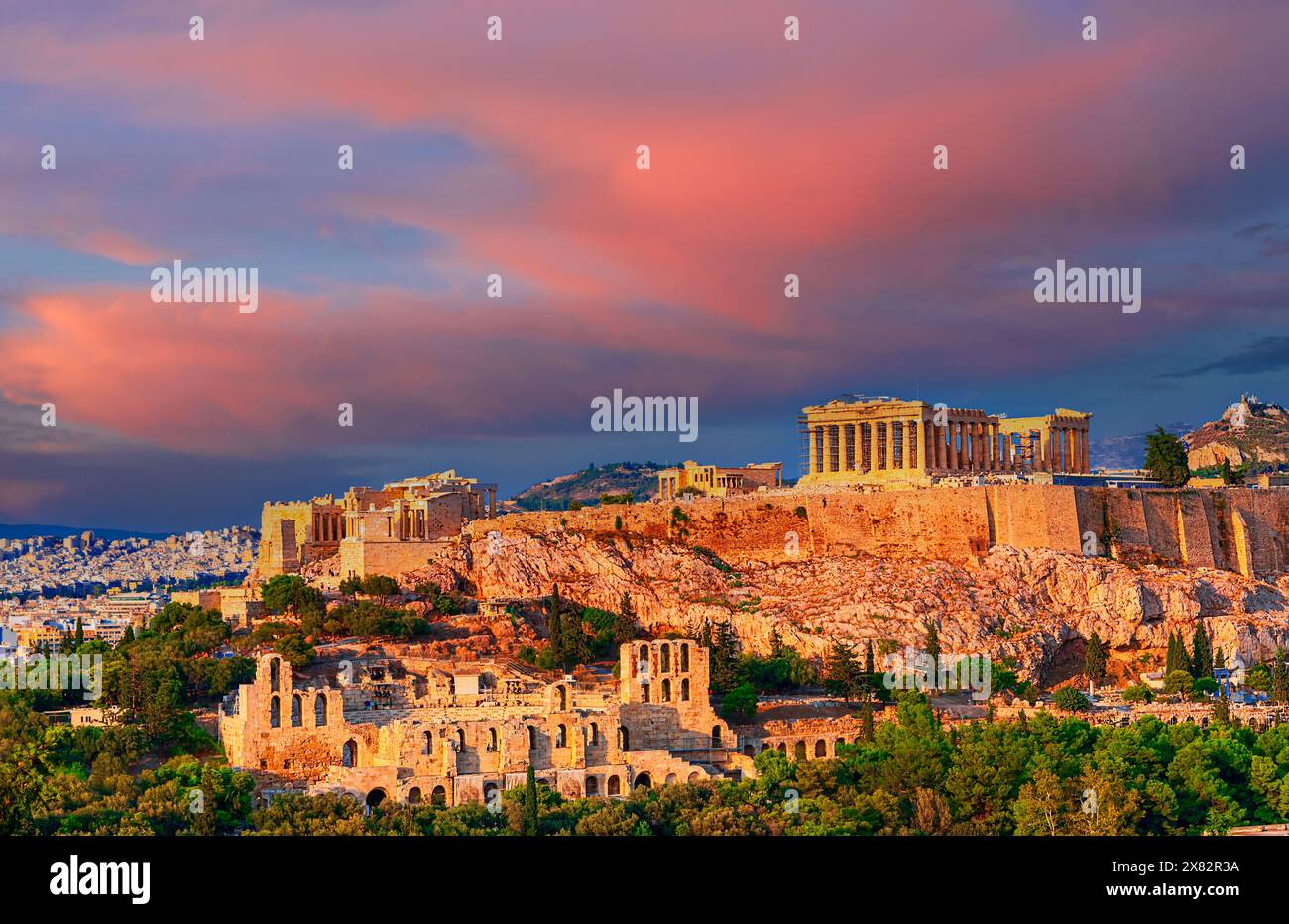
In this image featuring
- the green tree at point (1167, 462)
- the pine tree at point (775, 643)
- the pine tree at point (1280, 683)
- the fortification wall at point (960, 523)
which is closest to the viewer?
the pine tree at point (1280, 683)

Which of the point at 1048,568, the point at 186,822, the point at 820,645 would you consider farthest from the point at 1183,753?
the point at 186,822

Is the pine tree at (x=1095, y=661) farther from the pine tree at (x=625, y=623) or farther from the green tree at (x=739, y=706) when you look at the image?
the pine tree at (x=625, y=623)

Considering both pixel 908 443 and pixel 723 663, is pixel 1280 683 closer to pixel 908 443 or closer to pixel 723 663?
pixel 723 663

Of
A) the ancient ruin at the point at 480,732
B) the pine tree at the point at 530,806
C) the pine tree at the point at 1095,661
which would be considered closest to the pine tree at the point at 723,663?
the ancient ruin at the point at 480,732

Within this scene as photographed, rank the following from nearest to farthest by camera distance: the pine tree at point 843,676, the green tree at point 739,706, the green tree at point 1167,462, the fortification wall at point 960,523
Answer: the green tree at point 739,706 → the pine tree at point 843,676 → the fortification wall at point 960,523 → the green tree at point 1167,462

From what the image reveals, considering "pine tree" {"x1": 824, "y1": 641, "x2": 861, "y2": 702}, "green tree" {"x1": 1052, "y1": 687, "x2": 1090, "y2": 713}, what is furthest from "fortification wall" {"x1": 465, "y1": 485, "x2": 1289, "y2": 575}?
"pine tree" {"x1": 824, "y1": 641, "x2": 861, "y2": 702}
